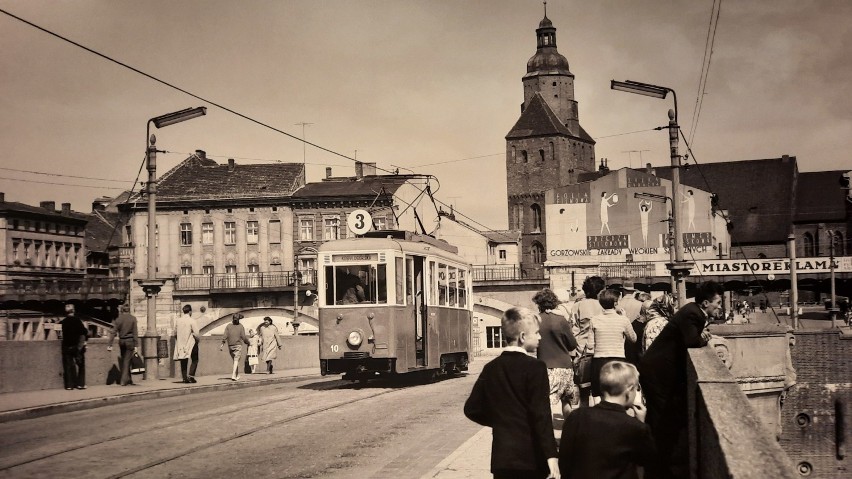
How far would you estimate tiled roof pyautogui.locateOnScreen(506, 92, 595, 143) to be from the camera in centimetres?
13150

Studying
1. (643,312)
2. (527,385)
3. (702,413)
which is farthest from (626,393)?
(643,312)

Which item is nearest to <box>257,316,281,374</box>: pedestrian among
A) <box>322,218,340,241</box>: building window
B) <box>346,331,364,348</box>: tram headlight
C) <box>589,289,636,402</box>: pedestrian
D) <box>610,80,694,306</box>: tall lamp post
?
<box>346,331,364,348</box>: tram headlight

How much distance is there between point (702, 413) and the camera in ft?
23.4

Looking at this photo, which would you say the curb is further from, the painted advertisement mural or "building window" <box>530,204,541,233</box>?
"building window" <box>530,204,541,233</box>

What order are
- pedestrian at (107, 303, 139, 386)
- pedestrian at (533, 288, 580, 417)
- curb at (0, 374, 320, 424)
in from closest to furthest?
pedestrian at (533, 288, 580, 417)
curb at (0, 374, 320, 424)
pedestrian at (107, 303, 139, 386)

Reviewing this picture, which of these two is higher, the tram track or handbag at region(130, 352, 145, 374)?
handbag at region(130, 352, 145, 374)

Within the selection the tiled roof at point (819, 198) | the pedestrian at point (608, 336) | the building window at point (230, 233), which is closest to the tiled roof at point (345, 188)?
the building window at point (230, 233)

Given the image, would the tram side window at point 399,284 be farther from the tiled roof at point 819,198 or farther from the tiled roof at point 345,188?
the tiled roof at point 819,198

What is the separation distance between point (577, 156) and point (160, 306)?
62255mm

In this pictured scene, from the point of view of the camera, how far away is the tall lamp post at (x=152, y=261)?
81.4ft

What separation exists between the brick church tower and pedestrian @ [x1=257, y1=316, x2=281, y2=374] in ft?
322

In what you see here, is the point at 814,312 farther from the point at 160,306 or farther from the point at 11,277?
the point at 11,277

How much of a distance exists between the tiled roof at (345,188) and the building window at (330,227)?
186 cm

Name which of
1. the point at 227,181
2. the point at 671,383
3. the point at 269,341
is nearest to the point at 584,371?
the point at 671,383
